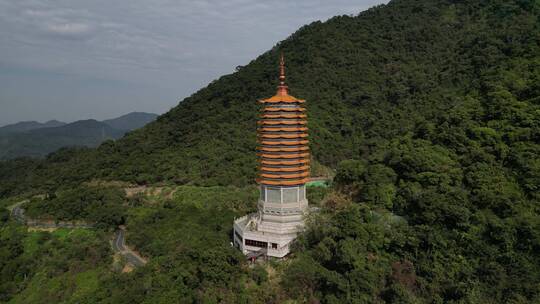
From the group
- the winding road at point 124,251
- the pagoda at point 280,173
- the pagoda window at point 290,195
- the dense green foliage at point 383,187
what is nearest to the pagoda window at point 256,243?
the pagoda at point 280,173

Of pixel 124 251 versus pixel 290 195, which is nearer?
pixel 290 195

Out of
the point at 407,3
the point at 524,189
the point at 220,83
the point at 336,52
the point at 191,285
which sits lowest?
the point at 191,285

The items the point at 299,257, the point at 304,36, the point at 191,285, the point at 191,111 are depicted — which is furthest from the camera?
the point at 304,36

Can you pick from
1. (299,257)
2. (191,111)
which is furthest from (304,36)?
(299,257)

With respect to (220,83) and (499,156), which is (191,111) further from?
(499,156)

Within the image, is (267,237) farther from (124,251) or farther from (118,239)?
(118,239)

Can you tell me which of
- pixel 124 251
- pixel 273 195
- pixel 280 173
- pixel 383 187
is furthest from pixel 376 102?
pixel 124 251
